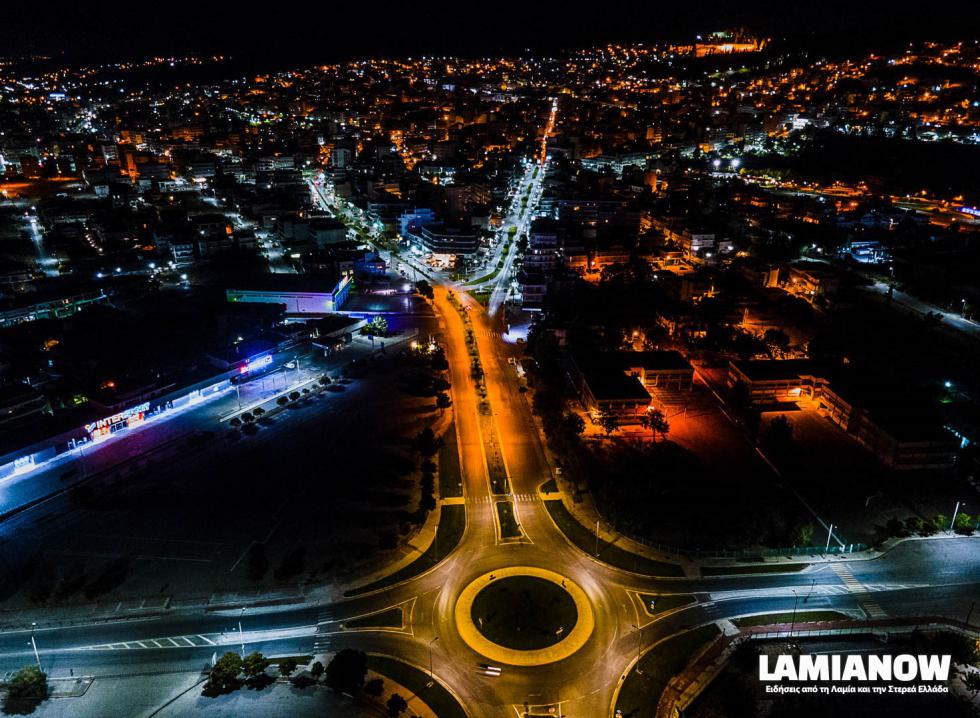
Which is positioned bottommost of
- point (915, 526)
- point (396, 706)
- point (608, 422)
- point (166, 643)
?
point (396, 706)

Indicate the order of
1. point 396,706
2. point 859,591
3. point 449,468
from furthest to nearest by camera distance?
point 449,468, point 859,591, point 396,706

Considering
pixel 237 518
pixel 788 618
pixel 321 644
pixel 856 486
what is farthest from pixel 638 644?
pixel 237 518

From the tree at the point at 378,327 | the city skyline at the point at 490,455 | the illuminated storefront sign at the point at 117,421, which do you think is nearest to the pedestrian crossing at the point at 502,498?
the city skyline at the point at 490,455

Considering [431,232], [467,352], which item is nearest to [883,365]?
[467,352]

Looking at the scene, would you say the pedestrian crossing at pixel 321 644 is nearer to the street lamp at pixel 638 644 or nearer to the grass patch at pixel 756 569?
the street lamp at pixel 638 644

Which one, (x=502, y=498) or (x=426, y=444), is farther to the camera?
(x=426, y=444)

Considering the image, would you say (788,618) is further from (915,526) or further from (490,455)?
(490,455)

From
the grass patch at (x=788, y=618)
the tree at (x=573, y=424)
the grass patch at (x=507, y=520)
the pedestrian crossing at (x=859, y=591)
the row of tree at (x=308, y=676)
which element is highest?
the tree at (x=573, y=424)
